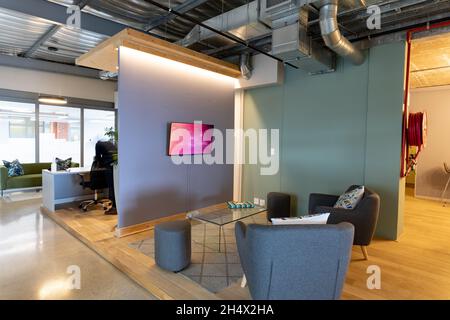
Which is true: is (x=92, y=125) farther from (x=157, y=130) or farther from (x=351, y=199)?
(x=351, y=199)

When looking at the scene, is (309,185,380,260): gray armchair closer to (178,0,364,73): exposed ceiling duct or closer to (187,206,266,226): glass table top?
(187,206,266,226): glass table top

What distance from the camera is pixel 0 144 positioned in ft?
21.9

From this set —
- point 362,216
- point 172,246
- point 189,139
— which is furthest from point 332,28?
point 172,246

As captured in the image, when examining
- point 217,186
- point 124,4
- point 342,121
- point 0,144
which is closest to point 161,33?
point 124,4

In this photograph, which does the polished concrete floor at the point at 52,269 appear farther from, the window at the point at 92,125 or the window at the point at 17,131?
the window at the point at 92,125

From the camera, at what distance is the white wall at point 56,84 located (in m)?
6.41

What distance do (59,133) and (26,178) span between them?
66.3 inches

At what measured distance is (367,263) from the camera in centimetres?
316

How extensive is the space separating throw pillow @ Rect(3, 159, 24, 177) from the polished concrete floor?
2.60 m

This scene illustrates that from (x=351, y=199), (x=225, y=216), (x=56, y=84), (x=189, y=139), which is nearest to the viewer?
(x=351, y=199)

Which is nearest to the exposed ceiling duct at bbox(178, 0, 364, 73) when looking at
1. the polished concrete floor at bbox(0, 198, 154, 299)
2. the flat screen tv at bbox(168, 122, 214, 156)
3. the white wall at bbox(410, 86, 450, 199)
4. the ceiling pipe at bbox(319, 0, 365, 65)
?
the ceiling pipe at bbox(319, 0, 365, 65)

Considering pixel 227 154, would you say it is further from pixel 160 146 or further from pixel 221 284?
pixel 221 284
